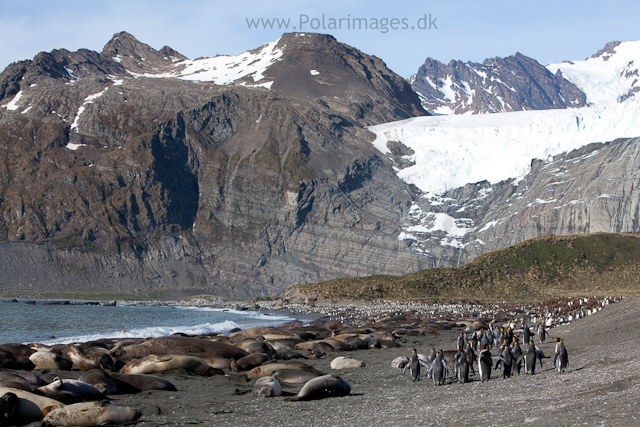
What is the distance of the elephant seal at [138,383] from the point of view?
12.8 m

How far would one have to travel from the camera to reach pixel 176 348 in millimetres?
17859

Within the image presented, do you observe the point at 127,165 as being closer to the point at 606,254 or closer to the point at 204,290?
the point at 204,290

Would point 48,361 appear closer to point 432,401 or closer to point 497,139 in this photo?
point 432,401

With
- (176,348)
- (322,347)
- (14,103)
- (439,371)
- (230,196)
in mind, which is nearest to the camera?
(439,371)

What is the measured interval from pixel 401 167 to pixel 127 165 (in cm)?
7570

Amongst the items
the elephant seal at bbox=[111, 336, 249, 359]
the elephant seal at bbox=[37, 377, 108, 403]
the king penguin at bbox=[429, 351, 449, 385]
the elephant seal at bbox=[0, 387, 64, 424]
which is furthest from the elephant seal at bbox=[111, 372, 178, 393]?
the king penguin at bbox=[429, 351, 449, 385]

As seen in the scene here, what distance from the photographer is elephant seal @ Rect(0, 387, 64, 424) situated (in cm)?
948

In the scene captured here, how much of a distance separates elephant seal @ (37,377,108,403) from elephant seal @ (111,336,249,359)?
19.3ft

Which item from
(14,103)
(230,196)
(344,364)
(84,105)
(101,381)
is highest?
(14,103)

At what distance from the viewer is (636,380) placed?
9430 mm

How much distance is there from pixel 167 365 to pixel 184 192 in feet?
496

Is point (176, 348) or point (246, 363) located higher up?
point (176, 348)

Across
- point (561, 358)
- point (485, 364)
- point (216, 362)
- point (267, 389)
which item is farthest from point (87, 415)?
point (561, 358)

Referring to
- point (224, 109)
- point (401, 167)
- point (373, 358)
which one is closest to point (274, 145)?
point (224, 109)
